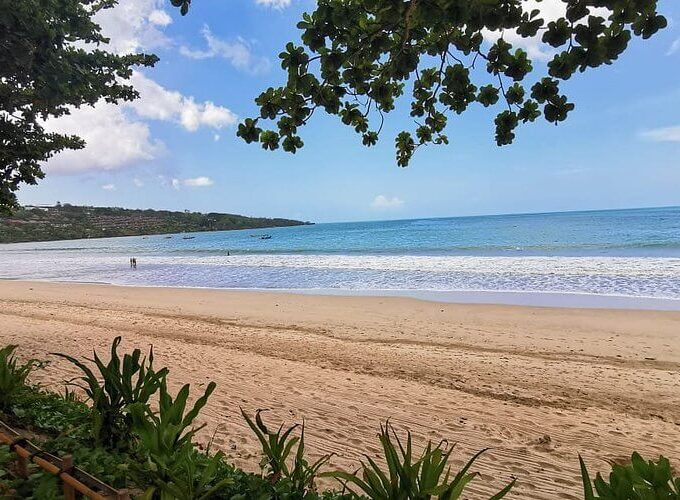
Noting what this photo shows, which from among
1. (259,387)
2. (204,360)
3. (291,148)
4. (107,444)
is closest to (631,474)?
(291,148)

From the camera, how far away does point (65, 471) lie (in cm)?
192

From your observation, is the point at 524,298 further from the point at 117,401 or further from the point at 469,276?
the point at 117,401

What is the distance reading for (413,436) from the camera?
436 cm

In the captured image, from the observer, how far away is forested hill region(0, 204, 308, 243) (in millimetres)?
102062

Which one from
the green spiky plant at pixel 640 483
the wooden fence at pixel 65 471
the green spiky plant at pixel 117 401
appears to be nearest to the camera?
the green spiky plant at pixel 640 483

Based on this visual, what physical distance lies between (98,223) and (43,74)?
426 ft

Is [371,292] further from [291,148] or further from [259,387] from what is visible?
[291,148]

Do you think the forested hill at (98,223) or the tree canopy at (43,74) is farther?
the forested hill at (98,223)

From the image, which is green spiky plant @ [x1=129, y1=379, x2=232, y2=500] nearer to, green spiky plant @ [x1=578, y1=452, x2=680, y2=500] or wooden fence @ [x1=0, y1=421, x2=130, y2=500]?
wooden fence @ [x1=0, y1=421, x2=130, y2=500]

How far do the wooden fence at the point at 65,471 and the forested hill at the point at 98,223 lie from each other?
10899 cm

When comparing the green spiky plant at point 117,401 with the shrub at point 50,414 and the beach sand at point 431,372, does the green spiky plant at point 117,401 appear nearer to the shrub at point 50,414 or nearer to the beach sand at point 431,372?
the shrub at point 50,414

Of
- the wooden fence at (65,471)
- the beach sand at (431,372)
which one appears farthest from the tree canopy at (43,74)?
the wooden fence at (65,471)

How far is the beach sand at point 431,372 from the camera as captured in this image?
418cm

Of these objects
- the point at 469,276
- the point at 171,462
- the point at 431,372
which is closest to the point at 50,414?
the point at 171,462
